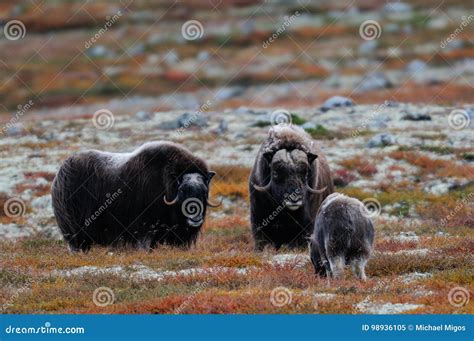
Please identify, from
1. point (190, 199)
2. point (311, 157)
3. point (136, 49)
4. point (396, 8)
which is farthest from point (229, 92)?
point (311, 157)

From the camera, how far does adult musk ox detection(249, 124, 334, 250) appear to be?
1327 cm

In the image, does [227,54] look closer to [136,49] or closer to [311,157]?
[136,49]

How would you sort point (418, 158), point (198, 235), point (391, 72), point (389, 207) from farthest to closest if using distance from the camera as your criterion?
point (391, 72)
point (418, 158)
point (389, 207)
point (198, 235)

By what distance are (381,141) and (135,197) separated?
1162 cm

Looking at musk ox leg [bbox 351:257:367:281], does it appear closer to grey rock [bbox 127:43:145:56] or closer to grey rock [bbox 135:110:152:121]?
grey rock [bbox 135:110:152:121]

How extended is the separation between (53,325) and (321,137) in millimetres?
17124

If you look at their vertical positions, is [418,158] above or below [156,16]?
below

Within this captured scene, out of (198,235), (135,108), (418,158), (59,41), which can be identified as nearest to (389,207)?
(418,158)

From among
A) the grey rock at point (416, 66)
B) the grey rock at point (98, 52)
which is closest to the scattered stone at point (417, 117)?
the grey rock at point (416, 66)

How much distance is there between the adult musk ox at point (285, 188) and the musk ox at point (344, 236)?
2.03m

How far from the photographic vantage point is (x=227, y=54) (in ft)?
174

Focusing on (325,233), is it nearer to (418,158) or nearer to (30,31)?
(418,158)

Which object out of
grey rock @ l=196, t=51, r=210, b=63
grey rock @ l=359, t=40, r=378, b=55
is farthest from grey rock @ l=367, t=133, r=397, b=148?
grey rock @ l=359, t=40, r=378, b=55

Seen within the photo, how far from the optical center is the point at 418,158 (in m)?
23.0
